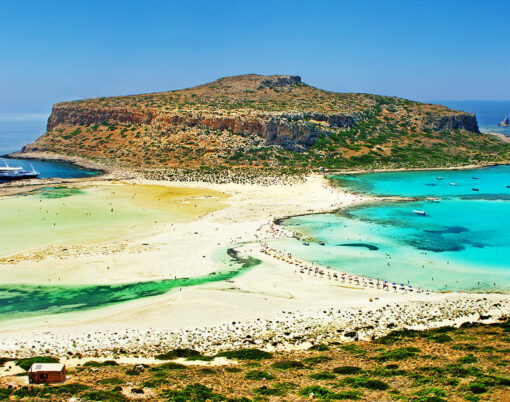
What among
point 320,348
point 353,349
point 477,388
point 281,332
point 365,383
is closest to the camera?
point 477,388

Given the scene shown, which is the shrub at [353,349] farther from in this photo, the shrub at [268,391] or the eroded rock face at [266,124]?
the eroded rock face at [266,124]

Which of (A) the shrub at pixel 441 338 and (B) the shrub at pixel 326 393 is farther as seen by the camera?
(A) the shrub at pixel 441 338

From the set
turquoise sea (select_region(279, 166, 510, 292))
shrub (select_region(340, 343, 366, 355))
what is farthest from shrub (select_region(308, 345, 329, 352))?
turquoise sea (select_region(279, 166, 510, 292))

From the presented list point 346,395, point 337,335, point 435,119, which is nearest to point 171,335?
point 337,335

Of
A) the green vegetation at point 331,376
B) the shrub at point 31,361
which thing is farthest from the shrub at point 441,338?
the shrub at point 31,361

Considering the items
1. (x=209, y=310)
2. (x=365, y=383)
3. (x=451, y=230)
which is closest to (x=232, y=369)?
(x=365, y=383)

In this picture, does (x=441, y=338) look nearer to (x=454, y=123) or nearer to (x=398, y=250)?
(x=398, y=250)
